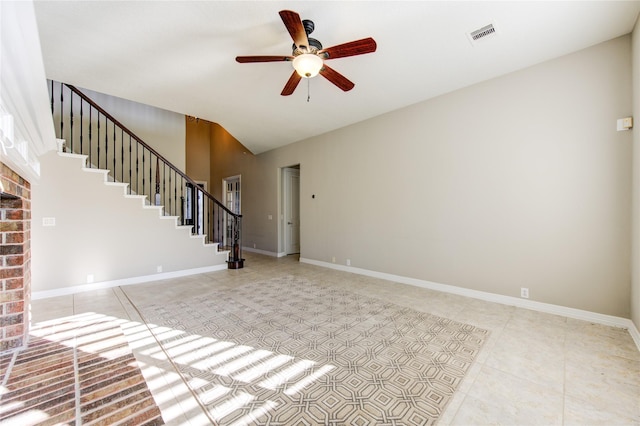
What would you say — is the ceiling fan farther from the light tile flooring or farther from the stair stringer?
the stair stringer

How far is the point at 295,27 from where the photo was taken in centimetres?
212

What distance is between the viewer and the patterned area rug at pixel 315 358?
1.62 meters

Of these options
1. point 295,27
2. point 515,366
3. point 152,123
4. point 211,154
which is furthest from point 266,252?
point 515,366

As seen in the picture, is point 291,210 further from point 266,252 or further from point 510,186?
point 510,186

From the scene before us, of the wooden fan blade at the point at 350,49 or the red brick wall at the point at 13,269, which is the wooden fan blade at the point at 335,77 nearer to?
the wooden fan blade at the point at 350,49

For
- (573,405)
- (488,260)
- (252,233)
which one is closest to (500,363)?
(573,405)

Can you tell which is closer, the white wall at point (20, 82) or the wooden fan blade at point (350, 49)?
the white wall at point (20, 82)

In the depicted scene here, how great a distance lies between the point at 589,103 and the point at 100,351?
17.7ft

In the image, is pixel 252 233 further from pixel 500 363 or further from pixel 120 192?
pixel 500 363

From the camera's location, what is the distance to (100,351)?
228cm

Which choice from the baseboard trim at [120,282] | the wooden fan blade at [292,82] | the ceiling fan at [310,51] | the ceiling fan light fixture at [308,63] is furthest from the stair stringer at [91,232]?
the ceiling fan light fixture at [308,63]

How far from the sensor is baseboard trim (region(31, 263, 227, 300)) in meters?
3.76

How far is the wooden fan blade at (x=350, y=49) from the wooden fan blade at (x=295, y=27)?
186 mm

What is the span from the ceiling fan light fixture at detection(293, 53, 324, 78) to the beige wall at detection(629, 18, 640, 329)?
2941mm
